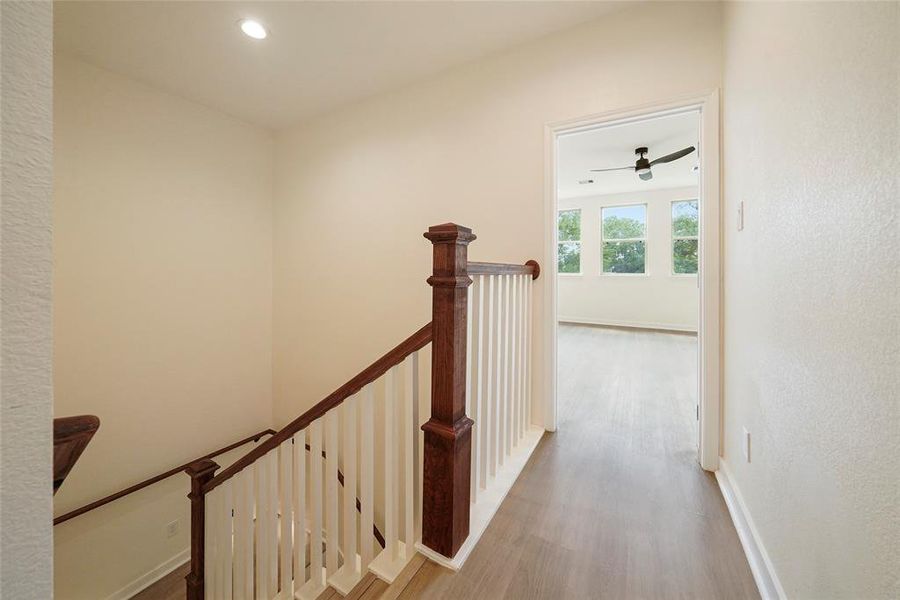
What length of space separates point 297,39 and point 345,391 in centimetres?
242

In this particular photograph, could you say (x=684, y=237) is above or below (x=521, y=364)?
above

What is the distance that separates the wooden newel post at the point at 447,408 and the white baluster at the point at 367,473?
30cm

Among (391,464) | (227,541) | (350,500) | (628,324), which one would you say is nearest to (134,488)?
(227,541)

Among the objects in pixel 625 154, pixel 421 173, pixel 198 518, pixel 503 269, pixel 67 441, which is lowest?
pixel 198 518

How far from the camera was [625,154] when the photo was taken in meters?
4.33

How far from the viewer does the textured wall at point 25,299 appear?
0.36m

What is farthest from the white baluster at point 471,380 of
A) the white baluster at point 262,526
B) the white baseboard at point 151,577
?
the white baseboard at point 151,577

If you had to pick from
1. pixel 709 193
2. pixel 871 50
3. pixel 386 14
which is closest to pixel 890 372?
pixel 871 50

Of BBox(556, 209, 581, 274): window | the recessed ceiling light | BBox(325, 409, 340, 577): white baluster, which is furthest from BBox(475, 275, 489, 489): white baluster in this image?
BBox(556, 209, 581, 274): window

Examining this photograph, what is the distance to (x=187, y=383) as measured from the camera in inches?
122

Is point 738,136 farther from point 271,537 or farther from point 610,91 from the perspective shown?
point 271,537

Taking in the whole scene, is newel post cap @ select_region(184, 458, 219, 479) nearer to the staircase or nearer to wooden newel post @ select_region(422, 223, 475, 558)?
the staircase

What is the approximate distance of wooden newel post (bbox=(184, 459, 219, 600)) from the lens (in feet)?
6.82

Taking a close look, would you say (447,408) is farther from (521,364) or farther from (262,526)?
(262,526)
